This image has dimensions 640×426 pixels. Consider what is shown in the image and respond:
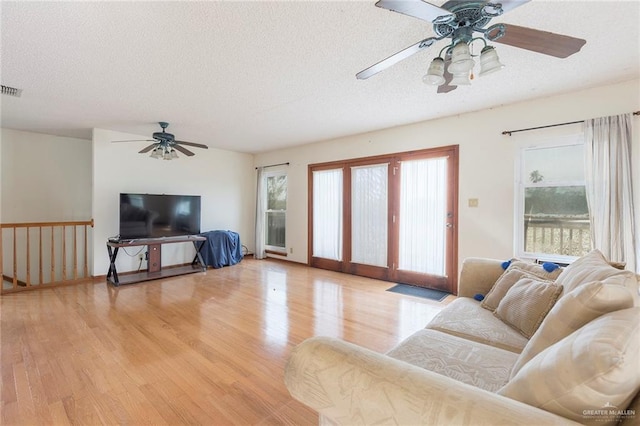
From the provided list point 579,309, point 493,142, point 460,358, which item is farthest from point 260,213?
point 579,309

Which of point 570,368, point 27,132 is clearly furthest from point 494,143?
point 27,132

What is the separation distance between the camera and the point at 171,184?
215 inches

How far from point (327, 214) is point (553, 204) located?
132 inches

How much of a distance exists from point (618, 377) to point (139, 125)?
5.34m

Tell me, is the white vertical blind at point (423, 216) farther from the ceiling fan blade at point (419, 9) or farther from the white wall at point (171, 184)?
the white wall at point (171, 184)

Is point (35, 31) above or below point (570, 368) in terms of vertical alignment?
above

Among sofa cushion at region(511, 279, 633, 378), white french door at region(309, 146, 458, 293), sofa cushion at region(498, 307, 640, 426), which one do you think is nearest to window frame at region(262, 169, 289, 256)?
white french door at region(309, 146, 458, 293)

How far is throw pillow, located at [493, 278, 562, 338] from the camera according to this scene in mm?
1562

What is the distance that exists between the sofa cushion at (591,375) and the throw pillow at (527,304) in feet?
2.88

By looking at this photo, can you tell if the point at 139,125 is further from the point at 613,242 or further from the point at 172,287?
the point at 613,242

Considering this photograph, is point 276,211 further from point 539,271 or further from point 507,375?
point 507,375

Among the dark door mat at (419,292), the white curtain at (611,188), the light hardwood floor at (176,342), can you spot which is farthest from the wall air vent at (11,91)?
the white curtain at (611,188)

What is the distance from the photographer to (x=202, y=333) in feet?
8.74

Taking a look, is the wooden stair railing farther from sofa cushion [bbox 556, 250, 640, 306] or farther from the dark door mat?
sofa cushion [bbox 556, 250, 640, 306]
